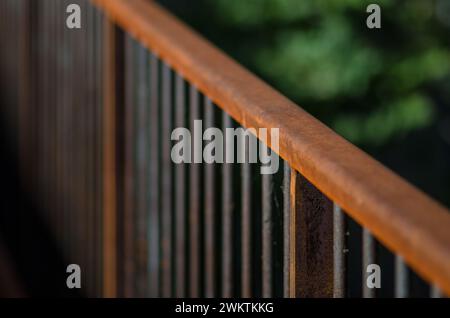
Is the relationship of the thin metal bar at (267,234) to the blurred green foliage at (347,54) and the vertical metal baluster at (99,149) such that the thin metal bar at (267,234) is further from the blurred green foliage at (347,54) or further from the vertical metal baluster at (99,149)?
the blurred green foliage at (347,54)

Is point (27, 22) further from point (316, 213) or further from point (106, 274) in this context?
point (316, 213)

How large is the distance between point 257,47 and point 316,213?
3.06 meters

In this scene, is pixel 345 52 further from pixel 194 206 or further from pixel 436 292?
pixel 436 292

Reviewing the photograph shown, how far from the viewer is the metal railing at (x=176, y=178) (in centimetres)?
105

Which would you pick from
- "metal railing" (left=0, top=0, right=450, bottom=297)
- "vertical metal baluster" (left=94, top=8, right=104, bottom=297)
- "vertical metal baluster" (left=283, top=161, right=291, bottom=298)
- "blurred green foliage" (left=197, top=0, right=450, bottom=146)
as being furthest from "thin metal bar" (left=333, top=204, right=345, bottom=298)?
"blurred green foliage" (left=197, top=0, right=450, bottom=146)

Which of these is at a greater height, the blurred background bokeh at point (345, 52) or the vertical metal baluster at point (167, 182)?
the blurred background bokeh at point (345, 52)

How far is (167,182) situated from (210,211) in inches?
8.9

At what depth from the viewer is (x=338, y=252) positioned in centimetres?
120

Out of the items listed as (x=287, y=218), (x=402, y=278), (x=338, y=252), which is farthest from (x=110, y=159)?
(x=402, y=278)

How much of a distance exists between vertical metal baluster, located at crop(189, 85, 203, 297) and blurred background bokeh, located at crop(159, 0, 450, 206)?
7.97 feet

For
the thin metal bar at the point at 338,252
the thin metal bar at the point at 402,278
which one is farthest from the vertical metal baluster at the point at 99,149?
the thin metal bar at the point at 402,278

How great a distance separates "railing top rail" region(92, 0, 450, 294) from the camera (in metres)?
0.88

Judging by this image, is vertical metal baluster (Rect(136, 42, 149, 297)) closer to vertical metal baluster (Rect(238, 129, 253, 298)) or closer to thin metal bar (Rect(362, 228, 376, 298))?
vertical metal baluster (Rect(238, 129, 253, 298))
